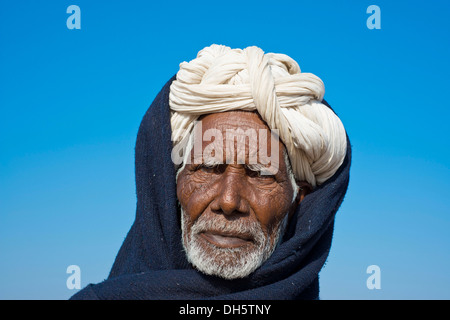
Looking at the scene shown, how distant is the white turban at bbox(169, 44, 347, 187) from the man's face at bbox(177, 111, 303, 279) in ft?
0.30

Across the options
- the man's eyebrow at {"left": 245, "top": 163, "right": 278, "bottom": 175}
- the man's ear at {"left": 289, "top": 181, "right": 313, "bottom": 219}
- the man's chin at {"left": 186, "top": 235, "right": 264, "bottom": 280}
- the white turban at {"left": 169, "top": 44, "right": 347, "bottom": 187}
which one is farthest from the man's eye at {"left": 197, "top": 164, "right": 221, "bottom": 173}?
the man's ear at {"left": 289, "top": 181, "right": 313, "bottom": 219}

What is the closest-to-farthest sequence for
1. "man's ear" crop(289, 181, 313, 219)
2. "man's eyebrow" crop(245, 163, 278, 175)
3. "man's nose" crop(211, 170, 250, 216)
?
"man's nose" crop(211, 170, 250, 216)
"man's eyebrow" crop(245, 163, 278, 175)
"man's ear" crop(289, 181, 313, 219)

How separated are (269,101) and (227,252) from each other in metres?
0.90

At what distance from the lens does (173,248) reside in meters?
3.34

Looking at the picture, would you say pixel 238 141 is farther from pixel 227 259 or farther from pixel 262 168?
pixel 227 259

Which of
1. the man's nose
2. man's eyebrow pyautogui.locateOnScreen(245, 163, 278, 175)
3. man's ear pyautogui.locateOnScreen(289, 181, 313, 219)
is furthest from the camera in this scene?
man's ear pyautogui.locateOnScreen(289, 181, 313, 219)

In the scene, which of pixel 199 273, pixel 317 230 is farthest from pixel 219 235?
pixel 317 230

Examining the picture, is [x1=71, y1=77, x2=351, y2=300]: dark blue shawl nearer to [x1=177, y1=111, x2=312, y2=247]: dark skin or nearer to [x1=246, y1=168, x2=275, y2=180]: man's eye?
[x1=177, y1=111, x2=312, y2=247]: dark skin

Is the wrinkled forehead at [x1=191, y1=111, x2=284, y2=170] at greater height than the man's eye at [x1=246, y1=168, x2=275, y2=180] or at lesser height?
greater

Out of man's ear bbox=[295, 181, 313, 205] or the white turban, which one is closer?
the white turban

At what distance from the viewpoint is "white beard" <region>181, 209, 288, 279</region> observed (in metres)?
3.10

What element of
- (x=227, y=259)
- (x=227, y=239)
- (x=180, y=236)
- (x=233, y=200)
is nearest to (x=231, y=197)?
(x=233, y=200)
